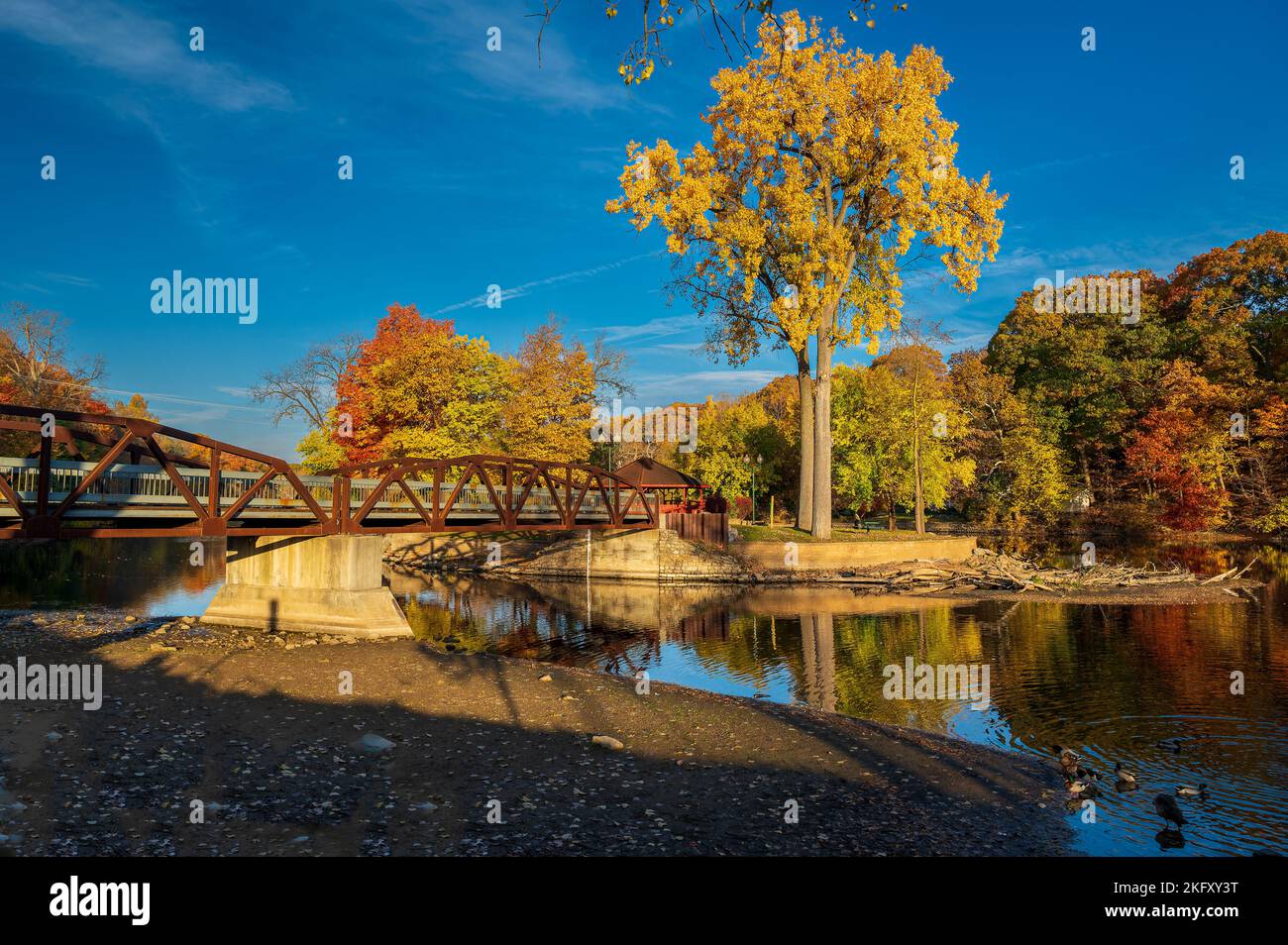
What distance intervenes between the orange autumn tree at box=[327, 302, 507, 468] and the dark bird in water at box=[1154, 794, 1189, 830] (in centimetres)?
3777

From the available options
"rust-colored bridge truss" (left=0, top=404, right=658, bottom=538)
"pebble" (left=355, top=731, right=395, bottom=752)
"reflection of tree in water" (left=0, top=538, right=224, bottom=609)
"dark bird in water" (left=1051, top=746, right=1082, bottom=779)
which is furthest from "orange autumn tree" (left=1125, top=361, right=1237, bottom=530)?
"reflection of tree in water" (left=0, top=538, right=224, bottom=609)

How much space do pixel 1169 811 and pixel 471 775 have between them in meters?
8.68

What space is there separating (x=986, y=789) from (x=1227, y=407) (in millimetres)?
56768

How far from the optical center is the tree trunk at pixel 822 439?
37156 millimetres

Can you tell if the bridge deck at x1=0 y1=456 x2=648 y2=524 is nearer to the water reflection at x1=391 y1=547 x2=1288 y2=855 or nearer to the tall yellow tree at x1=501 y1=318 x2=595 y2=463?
the water reflection at x1=391 y1=547 x2=1288 y2=855

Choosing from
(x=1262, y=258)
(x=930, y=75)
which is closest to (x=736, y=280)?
(x=930, y=75)

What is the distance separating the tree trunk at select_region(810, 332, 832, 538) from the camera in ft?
122

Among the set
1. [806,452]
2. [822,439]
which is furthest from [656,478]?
[822,439]

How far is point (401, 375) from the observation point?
43.9m

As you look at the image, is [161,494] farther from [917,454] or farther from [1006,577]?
[917,454]

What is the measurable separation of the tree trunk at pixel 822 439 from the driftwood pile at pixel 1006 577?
126 inches

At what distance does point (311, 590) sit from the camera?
21.7 m
